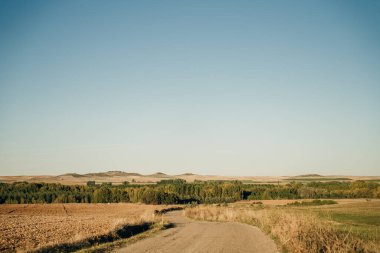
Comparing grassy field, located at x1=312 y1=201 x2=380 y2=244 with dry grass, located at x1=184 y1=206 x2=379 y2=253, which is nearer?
dry grass, located at x1=184 y1=206 x2=379 y2=253

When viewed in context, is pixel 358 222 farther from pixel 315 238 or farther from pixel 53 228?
pixel 53 228

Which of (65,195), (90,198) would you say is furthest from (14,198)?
(90,198)

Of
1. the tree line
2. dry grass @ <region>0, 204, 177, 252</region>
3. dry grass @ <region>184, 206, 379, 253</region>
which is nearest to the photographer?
dry grass @ <region>184, 206, 379, 253</region>

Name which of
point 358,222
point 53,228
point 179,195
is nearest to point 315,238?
point 358,222

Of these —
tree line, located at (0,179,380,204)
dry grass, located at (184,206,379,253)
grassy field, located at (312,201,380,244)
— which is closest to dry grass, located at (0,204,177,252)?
dry grass, located at (184,206,379,253)

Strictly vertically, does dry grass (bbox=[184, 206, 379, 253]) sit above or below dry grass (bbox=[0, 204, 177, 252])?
above

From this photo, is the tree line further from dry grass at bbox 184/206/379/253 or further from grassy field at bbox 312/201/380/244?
dry grass at bbox 184/206/379/253

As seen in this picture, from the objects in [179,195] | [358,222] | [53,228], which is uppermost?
[179,195]

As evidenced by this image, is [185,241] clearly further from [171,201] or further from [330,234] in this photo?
[171,201]

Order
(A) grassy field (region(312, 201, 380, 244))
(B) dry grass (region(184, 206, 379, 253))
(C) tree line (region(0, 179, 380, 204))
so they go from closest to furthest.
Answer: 1. (B) dry grass (region(184, 206, 379, 253))
2. (A) grassy field (region(312, 201, 380, 244))
3. (C) tree line (region(0, 179, 380, 204))

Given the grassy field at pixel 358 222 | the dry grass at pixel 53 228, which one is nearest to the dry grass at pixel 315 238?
the grassy field at pixel 358 222

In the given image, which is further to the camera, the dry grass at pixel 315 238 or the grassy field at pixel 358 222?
the grassy field at pixel 358 222

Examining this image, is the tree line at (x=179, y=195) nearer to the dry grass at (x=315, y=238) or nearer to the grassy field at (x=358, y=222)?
the grassy field at (x=358, y=222)

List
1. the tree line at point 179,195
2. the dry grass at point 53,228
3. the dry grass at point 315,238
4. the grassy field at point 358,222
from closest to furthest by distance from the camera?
the dry grass at point 315,238
the grassy field at point 358,222
the dry grass at point 53,228
the tree line at point 179,195
